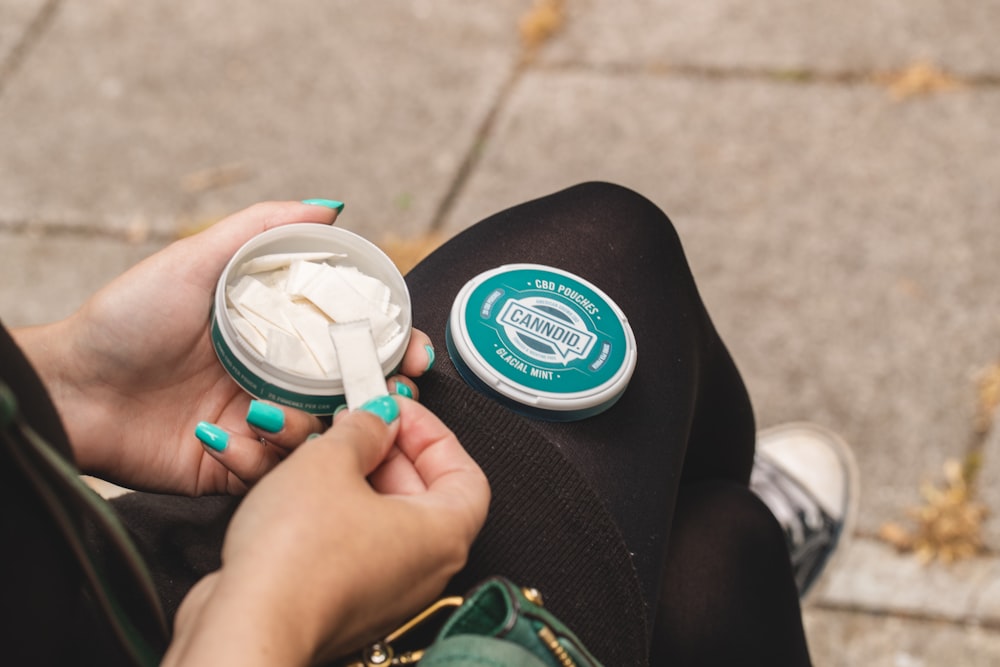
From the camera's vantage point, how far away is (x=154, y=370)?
147 cm

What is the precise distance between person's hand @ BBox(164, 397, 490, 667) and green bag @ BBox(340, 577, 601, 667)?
67mm

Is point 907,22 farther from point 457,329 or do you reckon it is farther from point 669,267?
point 457,329

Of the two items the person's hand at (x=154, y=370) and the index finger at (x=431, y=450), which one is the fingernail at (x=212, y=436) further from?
the index finger at (x=431, y=450)

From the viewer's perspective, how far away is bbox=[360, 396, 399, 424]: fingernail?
118 cm

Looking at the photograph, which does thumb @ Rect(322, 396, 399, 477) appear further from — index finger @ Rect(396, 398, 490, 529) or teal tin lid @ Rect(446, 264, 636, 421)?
teal tin lid @ Rect(446, 264, 636, 421)

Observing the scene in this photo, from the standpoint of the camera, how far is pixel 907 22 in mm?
3195

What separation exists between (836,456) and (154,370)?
5.39 feet

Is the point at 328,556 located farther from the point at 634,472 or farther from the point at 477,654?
the point at 634,472

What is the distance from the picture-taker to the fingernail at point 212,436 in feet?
4.42

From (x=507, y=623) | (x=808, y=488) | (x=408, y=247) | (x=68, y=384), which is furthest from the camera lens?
(x=408, y=247)

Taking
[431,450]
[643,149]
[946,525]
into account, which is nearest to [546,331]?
[431,450]

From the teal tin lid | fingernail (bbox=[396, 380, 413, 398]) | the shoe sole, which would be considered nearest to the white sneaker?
the shoe sole

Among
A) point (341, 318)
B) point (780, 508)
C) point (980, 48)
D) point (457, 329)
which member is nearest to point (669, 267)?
point (457, 329)

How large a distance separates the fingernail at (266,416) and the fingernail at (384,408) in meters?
0.15
